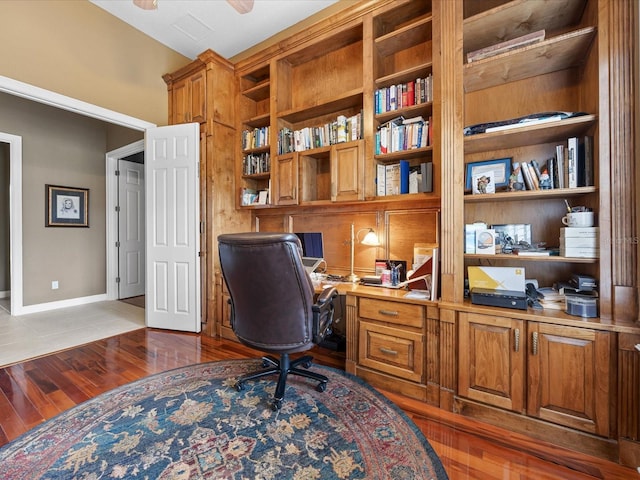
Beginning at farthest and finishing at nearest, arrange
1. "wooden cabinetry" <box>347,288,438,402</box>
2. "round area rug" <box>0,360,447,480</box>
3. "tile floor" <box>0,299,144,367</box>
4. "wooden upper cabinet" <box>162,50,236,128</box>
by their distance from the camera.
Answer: "wooden upper cabinet" <box>162,50,236,128</box> < "tile floor" <box>0,299,144,367</box> < "wooden cabinetry" <box>347,288,438,402</box> < "round area rug" <box>0,360,447,480</box>

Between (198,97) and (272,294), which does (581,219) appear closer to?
(272,294)

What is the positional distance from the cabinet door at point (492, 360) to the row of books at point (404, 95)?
5.38 feet

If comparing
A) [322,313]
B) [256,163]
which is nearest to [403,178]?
[322,313]

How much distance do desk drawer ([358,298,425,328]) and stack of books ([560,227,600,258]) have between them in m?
0.88

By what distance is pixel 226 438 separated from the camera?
156 cm

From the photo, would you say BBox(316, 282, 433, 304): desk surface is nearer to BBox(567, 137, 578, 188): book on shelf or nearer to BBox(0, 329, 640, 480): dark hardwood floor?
BBox(0, 329, 640, 480): dark hardwood floor

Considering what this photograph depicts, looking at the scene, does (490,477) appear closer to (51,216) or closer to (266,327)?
(266,327)

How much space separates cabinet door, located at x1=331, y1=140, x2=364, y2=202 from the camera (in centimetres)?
238

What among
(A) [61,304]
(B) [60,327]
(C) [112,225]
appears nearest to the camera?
(B) [60,327]

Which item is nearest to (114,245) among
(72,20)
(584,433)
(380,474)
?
(72,20)

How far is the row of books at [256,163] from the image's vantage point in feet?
10.3

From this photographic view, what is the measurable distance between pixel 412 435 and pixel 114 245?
528cm

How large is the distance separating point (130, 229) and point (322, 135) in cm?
421

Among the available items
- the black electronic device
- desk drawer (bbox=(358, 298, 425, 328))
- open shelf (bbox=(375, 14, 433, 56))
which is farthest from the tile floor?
open shelf (bbox=(375, 14, 433, 56))
